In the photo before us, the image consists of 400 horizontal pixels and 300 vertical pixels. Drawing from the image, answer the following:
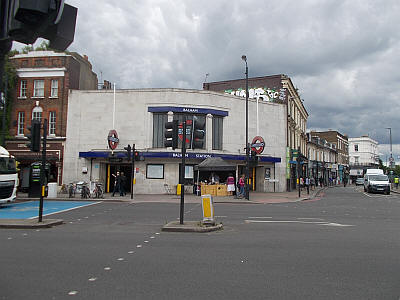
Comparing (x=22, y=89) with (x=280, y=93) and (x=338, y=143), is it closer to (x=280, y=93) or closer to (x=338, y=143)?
(x=280, y=93)

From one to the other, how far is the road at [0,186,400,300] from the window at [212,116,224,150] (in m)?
18.8

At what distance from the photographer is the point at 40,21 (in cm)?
249

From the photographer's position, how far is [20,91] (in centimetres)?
2944

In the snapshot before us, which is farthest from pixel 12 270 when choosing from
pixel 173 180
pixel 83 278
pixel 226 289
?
pixel 173 180

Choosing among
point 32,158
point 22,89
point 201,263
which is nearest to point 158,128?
point 32,158

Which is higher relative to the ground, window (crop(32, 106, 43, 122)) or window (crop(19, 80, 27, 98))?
window (crop(19, 80, 27, 98))

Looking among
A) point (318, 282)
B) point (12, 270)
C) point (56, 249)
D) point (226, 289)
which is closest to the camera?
point (226, 289)

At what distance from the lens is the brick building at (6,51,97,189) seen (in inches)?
1132

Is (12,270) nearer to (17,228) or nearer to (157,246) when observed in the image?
(157,246)

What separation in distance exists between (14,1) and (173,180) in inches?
1031

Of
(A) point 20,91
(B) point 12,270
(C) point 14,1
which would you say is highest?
(A) point 20,91

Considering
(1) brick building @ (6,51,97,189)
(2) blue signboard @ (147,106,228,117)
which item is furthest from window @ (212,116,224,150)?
(1) brick building @ (6,51,97,189)

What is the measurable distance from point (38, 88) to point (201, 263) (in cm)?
2760

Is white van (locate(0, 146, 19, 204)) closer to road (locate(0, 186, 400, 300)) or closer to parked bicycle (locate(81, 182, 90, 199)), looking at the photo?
parked bicycle (locate(81, 182, 90, 199))
